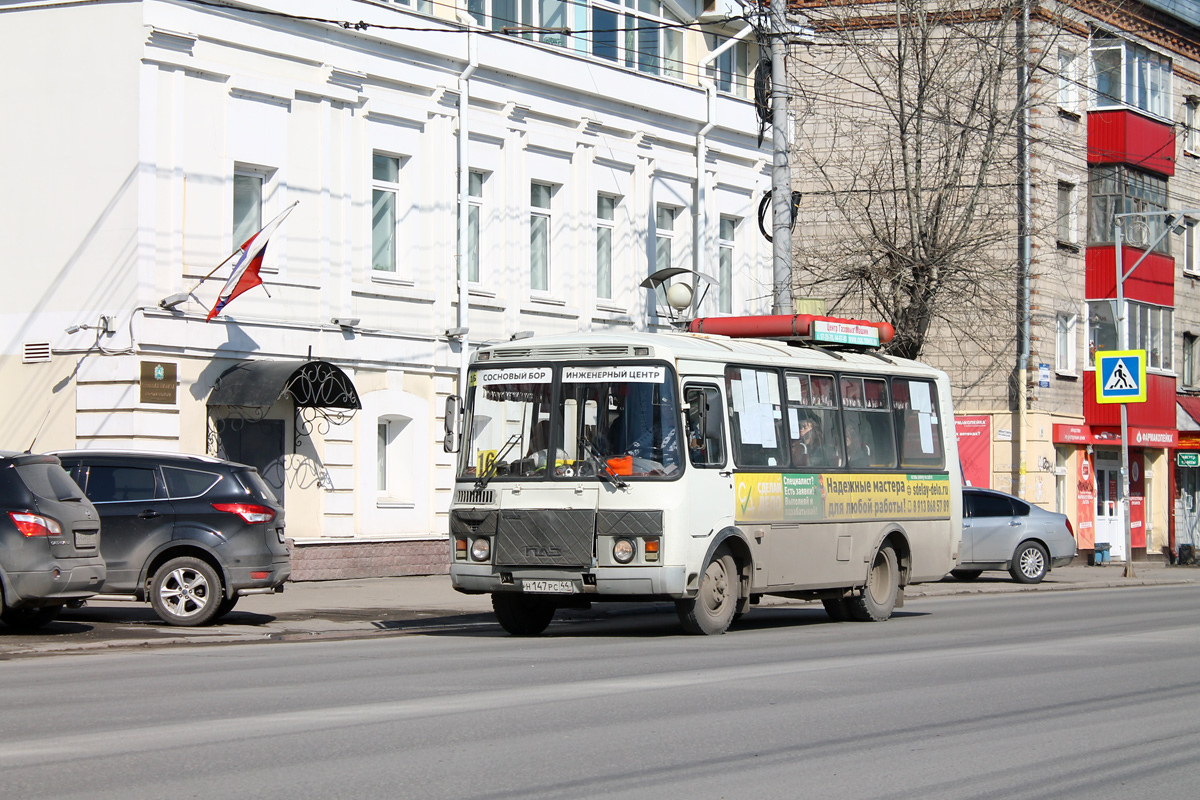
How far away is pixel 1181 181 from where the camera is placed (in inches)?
1822

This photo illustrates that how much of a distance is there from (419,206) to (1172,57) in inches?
1125

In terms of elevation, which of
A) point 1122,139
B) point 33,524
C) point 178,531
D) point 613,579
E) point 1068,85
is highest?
point 1068,85

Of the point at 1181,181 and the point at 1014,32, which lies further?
the point at 1181,181

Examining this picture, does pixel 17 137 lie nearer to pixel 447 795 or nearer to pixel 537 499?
pixel 537 499

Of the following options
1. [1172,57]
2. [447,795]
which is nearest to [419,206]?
[447,795]

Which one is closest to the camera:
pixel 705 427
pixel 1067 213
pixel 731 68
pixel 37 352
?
pixel 705 427

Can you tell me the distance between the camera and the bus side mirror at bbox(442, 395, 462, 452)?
15.9 m

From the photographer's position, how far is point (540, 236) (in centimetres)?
2869

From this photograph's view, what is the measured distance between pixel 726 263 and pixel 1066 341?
12.6m

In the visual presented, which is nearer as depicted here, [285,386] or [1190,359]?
[285,386]

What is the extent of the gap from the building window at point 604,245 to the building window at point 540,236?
1.43 metres

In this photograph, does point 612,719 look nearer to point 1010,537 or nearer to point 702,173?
point 1010,537

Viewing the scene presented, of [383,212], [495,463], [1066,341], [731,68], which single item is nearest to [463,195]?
[383,212]

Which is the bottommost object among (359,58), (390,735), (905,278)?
(390,735)
